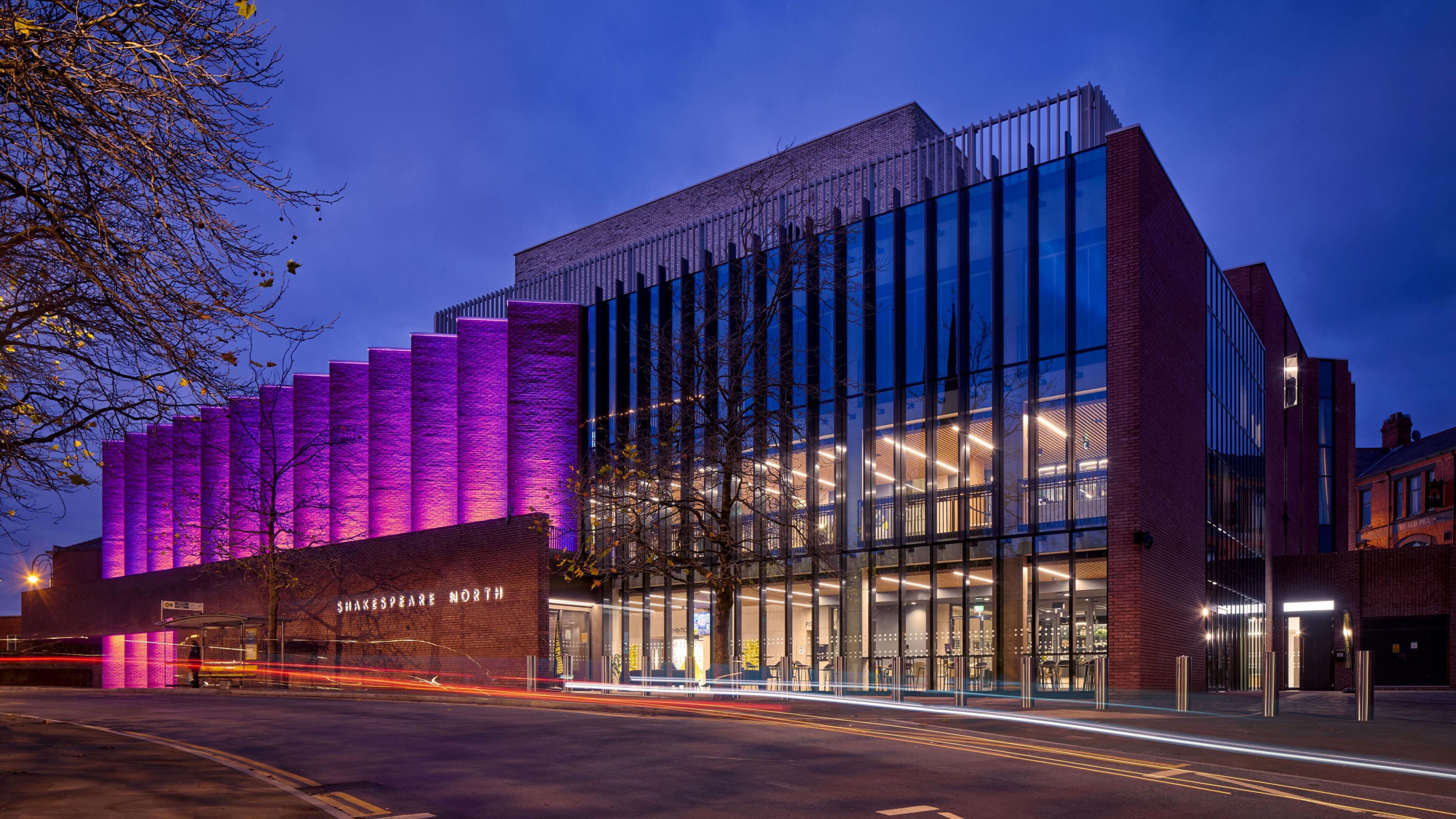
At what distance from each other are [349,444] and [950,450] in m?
27.1

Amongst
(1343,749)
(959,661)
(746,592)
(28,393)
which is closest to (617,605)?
(746,592)

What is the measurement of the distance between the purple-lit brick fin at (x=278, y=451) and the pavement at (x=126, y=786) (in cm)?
3263

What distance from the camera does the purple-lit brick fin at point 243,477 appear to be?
152 ft

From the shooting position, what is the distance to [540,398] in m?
38.3

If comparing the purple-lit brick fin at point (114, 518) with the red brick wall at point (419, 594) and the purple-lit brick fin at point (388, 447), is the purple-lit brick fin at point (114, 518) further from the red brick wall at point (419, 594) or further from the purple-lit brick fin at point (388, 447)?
the purple-lit brick fin at point (388, 447)

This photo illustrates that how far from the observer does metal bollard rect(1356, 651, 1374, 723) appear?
700 inches

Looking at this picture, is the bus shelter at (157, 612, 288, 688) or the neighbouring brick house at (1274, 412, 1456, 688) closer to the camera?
the neighbouring brick house at (1274, 412, 1456, 688)

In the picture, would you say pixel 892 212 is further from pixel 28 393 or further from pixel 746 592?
pixel 28 393

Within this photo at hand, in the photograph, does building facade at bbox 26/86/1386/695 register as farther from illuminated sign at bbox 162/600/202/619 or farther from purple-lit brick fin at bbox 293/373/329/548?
purple-lit brick fin at bbox 293/373/329/548

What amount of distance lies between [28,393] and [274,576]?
102ft

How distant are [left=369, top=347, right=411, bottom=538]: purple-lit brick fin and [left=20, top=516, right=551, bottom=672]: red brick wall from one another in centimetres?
257

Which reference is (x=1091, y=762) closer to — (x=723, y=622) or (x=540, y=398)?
(x=723, y=622)

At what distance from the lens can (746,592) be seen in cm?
3319

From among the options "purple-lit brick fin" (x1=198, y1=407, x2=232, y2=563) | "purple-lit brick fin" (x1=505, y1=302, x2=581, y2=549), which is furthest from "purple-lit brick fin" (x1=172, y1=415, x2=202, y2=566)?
"purple-lit brick fin" (x1=505, y1=302, x2=581, y2=549)
